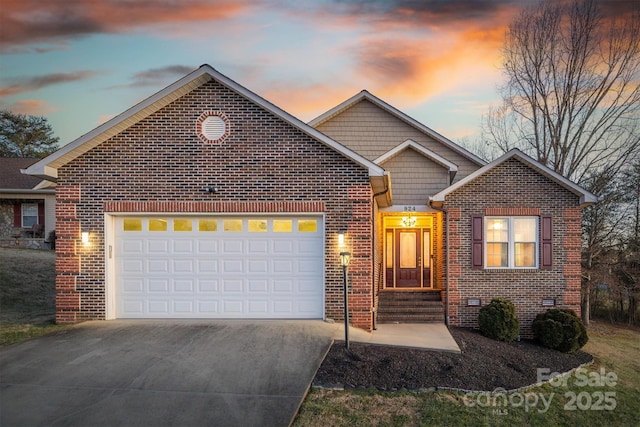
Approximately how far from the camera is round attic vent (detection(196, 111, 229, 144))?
8.51 meters

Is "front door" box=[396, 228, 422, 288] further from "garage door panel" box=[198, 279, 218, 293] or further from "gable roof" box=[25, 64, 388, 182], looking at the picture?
"garage door panel" box=[198, 279, 218, 293]

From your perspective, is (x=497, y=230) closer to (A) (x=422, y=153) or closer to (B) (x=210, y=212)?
(A) (x=422, y=153)

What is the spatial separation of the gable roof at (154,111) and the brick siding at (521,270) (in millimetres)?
3669

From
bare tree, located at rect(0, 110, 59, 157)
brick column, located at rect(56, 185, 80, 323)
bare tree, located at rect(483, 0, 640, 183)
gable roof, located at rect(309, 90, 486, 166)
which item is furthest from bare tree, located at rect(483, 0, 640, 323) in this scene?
bare tree, located at rect(0, 110, 59, 157)

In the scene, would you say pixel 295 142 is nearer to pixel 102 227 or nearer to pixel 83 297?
pixel 102 227

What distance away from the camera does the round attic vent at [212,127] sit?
27.9ft

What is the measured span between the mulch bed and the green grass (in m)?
0.27

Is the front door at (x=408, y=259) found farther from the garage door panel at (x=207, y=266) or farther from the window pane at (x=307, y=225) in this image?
the garage door panel at (x=207, y=266)

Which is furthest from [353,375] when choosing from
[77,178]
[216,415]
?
[77,178]

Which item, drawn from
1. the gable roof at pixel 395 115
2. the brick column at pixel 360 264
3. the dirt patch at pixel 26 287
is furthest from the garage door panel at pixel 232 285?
the gable roof at pixel 395 115

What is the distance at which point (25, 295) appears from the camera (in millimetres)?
12109

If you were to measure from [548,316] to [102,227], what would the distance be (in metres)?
11.2

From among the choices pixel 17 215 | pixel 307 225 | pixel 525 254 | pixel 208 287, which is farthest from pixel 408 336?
pixel 17 215

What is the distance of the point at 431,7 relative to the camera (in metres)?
12.4
